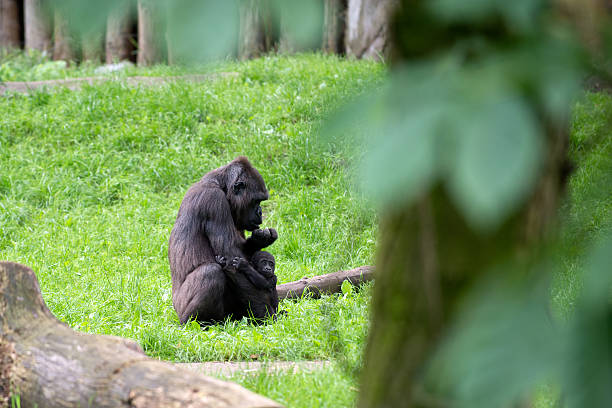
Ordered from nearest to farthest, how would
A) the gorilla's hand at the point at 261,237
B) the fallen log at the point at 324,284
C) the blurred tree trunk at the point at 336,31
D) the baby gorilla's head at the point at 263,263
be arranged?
1. the baby gorilla's head at the point at 263,263
2. the gorilla's hand at the point at 261,237
3. the fallen log at the point at 324,284
4. the blurred tree trunk at the point at 336,31

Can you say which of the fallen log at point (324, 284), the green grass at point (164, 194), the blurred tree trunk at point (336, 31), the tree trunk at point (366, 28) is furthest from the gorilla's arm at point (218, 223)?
the blurred tree trunk at point (336, 31)

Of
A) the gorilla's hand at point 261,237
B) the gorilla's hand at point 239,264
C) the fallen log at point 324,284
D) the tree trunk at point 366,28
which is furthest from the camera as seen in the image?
the tree trunk at point 366,28

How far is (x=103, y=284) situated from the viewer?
5875mm

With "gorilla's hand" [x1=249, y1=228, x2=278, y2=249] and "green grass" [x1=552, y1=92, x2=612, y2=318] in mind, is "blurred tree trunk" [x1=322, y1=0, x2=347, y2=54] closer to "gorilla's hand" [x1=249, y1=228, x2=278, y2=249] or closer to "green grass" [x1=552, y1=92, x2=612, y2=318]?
"green grass" [x1=552, y1=92, x2=612, y2=318]

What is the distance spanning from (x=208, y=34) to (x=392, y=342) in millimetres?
967

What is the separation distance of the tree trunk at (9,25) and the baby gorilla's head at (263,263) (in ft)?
35.2

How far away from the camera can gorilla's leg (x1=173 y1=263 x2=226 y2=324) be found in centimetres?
483

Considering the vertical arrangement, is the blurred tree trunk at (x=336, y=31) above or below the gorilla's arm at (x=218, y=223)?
above

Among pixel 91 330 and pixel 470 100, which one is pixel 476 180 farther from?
pixel 91 330

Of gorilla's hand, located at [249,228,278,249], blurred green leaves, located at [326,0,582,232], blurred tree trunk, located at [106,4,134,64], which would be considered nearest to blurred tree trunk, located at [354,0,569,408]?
blurred green leaves, located at [326,0,582,232]

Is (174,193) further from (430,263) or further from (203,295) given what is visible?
(430,263)

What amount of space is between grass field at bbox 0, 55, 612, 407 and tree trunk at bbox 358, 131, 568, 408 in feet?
5.77

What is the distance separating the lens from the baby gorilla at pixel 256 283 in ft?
16.3

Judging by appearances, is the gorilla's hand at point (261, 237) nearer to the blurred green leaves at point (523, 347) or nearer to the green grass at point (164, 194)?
the green grass at point (164, 194)
